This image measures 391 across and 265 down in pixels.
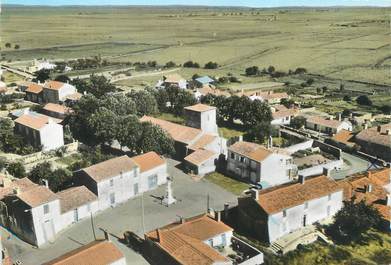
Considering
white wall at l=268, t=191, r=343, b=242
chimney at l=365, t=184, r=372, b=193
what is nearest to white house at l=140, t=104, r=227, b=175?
white wall at l=268, t=191, r=343, b=242

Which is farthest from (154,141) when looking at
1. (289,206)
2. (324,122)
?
(324,122)

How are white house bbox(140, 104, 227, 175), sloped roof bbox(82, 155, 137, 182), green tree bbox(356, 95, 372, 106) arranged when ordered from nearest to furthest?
sloped roof bbox(82, 155, 137, 182)
white house bbox(140, 104, 227, 175)
green tree bbox(356, 95, 372, 106)

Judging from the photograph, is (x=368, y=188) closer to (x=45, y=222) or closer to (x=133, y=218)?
(x=133, y=218)

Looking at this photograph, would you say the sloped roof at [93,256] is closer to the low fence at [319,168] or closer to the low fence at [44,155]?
the low fence at [319,168]

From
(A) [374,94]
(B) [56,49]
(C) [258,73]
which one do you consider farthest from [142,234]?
(B) [56,49]

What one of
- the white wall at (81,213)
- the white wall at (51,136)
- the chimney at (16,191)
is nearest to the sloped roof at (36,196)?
the chimney at (16,191)

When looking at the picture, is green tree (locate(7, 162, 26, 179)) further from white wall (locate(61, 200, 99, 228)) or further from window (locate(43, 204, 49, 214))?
window (locate(43, 204, 49, 214))

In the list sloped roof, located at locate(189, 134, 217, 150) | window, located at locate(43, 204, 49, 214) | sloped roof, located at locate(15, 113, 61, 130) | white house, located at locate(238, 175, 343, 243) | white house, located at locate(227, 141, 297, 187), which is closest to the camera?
window, located at locate(43, 204, 49, 214)
